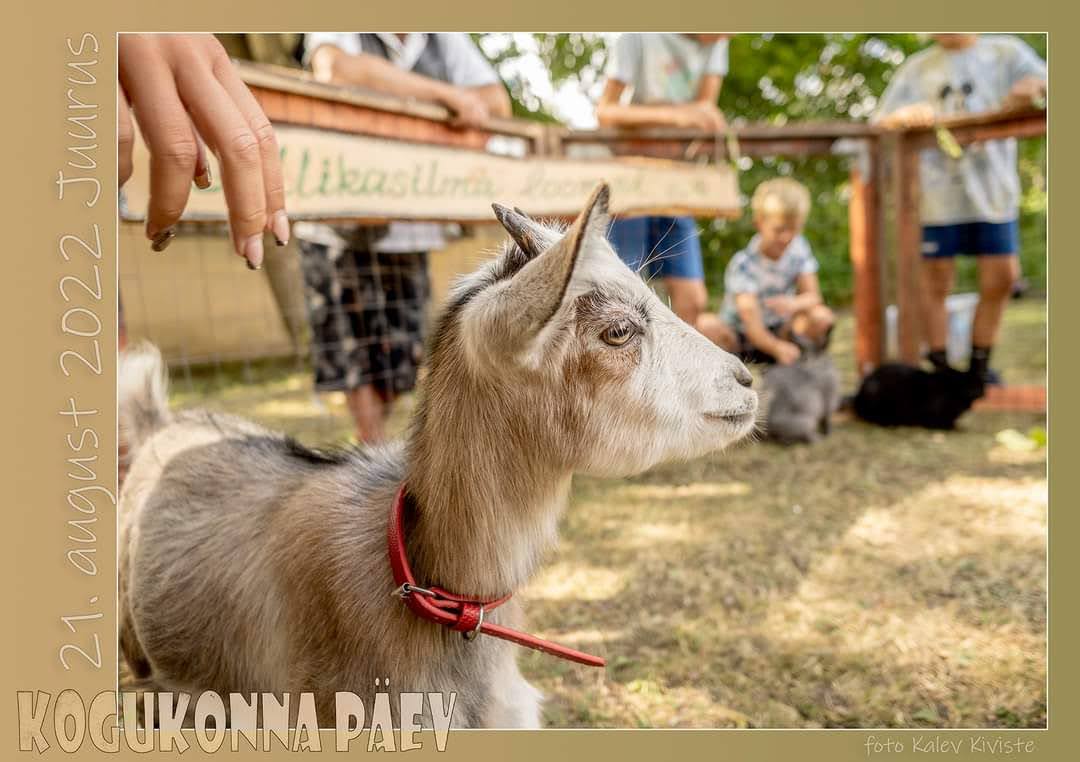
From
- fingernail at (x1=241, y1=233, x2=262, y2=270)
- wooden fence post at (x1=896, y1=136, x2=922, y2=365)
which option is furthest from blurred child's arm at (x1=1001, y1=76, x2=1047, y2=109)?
fingernail at (x1=241, y1=233, x2=262, y2=270)

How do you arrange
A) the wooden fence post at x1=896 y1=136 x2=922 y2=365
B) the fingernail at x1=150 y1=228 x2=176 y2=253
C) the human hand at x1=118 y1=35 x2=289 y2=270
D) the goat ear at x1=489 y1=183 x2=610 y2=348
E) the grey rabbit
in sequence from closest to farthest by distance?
the goat ear at x1=489 y1=183 x2=610 y2=348
the human hand at x1=118 y1=35 x2=289 y2=270
the fingernail at x1=150 y1=228 x2=176 y2=253
the grey rabbit
the wooden fence post at x1=896 y1=136 x2=922 y2=365

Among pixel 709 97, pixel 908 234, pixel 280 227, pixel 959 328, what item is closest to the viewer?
pixel 280 227

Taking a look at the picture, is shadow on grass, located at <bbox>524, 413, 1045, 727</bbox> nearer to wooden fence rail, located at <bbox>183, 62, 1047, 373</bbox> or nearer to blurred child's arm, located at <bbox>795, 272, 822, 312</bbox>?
blurred child's arm, located at <bbox>795, 272, 822, 312</bbox>

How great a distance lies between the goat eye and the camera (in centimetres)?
128

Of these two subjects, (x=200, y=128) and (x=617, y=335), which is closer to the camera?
(x=617, y=335)

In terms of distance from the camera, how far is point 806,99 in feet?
15.7

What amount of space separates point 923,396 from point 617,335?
3.44 meters

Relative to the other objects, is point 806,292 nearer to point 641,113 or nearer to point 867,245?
point 867,245

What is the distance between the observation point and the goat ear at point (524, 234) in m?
1.28

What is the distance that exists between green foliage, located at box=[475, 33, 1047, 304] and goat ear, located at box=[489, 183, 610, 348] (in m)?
2.16

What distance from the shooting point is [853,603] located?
2.42 metres

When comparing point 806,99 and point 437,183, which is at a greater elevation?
point 806,99

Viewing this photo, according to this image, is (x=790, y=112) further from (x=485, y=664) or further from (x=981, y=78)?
(x=485, y=664)

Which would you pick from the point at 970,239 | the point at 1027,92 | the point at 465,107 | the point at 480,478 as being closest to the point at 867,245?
the point at 970,239
